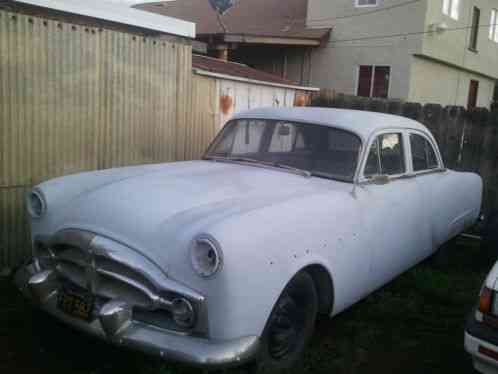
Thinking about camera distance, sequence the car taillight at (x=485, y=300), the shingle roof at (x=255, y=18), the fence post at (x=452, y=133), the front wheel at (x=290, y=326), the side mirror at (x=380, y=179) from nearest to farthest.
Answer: the car taillight at (x=485, y=300)
the front wheel at (x=290, y=326)
the side mirror at (x=380, y=179)
the fence post at (x=452, y=133)
the shingle roof at (x=255, y=18)

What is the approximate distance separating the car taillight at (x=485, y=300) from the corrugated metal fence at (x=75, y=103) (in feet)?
12.5

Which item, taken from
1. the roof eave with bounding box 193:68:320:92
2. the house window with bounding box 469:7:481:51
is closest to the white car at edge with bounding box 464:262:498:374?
the roof eave with bounding box 193:68:320:92

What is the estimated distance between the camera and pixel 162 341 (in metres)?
2.63

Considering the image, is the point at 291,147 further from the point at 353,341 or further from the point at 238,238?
the point at 238,238

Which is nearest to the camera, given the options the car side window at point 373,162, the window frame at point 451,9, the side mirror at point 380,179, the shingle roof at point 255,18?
the side mirror at point 380,179

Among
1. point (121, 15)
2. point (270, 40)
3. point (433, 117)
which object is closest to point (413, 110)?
point (433, 117)

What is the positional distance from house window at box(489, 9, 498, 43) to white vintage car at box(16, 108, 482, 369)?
17.2m

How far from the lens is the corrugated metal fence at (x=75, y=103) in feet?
14.8

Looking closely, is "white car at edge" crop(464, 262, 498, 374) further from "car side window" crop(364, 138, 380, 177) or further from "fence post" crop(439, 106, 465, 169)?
"fence post" crop(439, 106, 465, 169)

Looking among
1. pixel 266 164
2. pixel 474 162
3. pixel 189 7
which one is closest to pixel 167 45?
pixel 266 164

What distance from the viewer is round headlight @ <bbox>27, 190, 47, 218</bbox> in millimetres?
3348

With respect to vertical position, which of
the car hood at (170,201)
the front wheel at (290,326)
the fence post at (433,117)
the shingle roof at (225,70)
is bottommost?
the front wheel at (290,326)

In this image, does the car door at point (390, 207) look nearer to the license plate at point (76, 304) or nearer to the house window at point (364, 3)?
the license plate at point (76, 304)

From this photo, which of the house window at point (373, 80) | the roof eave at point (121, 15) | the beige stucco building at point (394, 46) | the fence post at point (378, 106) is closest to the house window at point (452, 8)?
the beige stucco building at point (394, 46)
